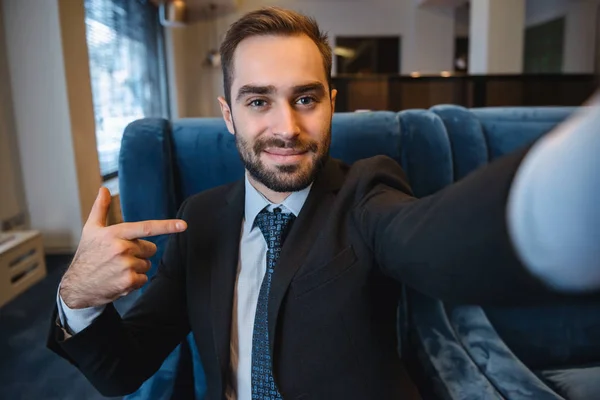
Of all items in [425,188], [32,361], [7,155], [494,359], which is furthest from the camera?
[7,155]

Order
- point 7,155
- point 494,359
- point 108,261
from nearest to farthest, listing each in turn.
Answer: point 108,261 < point 494,359 < point 7,155

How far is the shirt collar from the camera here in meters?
0.90

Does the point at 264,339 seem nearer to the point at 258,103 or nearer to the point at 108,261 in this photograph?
the point at 108,261

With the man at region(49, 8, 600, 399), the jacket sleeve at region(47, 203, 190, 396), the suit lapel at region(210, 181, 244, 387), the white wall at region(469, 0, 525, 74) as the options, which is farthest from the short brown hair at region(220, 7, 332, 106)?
the white wall at region(469, 0, 525, 74)

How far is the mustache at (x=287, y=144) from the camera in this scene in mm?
855

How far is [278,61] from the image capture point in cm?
85

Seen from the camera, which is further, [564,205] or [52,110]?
[52,110]


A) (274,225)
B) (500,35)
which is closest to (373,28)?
(500,35)

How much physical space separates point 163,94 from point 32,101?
2878mm

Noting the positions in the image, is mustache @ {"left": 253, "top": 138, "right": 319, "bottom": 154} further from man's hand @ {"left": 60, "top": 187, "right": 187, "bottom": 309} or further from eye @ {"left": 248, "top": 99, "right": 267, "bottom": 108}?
man's hand @ {"left": 60, "top": 187, "right": 187, "bottom": 309}

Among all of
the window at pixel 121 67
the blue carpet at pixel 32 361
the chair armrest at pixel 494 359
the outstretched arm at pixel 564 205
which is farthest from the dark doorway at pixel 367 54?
the outstretched arm at pixel 564 205

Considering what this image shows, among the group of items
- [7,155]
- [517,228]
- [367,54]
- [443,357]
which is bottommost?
[443,357]

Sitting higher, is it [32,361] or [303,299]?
[303,299]

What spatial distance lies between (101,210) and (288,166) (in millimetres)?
330
